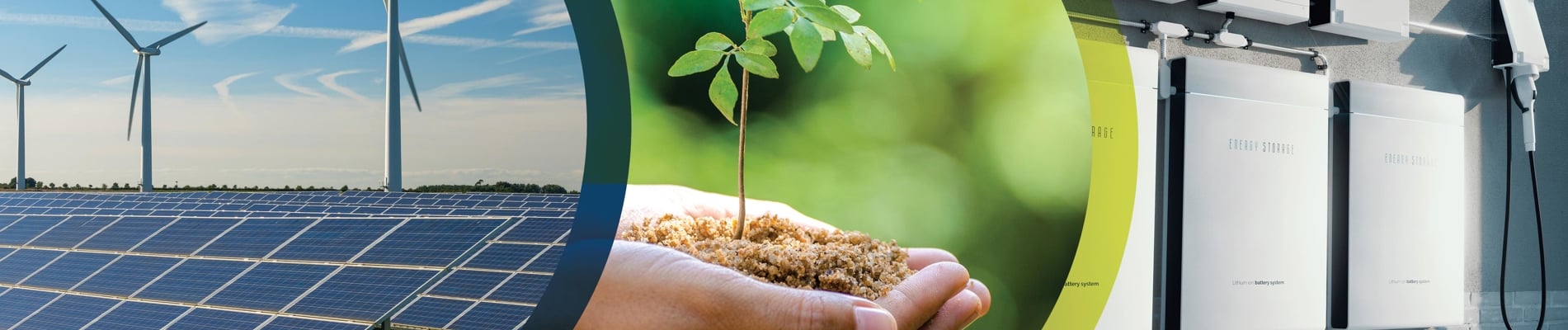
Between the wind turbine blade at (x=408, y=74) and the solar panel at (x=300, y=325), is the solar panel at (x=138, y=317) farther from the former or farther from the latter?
the wind turbine blade at (x=408, y=74)

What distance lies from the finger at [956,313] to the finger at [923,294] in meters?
0.01

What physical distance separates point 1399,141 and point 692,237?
8.70 ft

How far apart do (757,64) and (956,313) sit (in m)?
0.43

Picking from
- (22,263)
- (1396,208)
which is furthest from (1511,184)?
(22,263)

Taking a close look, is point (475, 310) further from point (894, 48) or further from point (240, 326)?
point (240, 326)

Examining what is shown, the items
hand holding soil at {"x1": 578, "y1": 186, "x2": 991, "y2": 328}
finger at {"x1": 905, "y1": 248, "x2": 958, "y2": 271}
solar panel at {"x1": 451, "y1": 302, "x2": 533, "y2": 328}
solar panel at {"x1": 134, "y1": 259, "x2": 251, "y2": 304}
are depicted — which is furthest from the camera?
solar panel at {"x1": 134, "y1": 259, "x2": 251, "y2": 304}

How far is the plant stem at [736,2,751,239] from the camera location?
1.12m

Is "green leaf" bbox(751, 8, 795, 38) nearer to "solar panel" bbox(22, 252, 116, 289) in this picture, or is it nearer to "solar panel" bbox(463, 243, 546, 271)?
"solar panel" bbox(463, 243, 546, 271)

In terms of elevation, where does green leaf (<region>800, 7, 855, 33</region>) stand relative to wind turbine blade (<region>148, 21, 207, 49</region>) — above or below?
below

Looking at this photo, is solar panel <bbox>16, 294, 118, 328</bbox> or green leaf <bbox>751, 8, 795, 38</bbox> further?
solar panel <bbox>16, 294, 118, 328</bbox>

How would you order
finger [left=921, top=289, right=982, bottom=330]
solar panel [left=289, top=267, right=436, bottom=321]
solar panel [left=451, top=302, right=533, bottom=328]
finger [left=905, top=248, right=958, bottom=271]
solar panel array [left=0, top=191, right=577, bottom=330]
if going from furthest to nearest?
1. solar panel [left=289, top=267, right=436, bottom=321]
2. solar panel array [left=0, top=191, right=577, bottom=330]
3. solar panel [left=451, top=302, right=533, bottom=328]
4. finger [left=905, top=248, right=958, bottom=271]
5. finger [left=921, top=289, right=982, bottom=330]

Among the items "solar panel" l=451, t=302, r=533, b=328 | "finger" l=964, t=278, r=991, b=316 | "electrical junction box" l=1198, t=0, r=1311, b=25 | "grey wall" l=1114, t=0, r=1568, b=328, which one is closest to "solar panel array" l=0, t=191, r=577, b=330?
"solar panel" l=451, t=302, r=533, b=328

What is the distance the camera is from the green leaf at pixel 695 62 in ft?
3.36

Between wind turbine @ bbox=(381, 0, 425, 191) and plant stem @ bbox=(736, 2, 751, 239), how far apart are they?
467 centimetres
